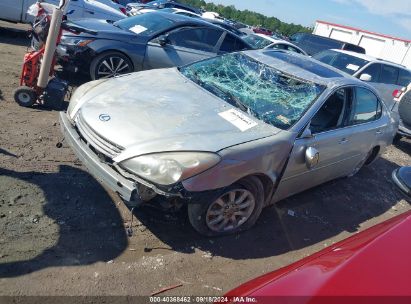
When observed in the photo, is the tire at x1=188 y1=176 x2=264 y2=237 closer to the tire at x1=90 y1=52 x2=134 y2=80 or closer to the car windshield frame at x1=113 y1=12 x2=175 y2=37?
the tire at x1=90 y1=52 x2=134 y2=80

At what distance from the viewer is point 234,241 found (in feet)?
12.4

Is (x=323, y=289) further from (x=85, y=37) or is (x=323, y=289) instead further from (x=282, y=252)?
(x=85, y=37)

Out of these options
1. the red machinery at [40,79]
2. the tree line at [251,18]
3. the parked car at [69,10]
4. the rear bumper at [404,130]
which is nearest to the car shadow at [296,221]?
the rear bumper at [404,130]

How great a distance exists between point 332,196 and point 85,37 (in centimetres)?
469

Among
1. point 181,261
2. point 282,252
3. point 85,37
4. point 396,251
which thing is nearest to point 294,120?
point 282,252

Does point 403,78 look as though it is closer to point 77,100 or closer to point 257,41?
point 257,41

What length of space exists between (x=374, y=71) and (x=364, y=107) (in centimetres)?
556

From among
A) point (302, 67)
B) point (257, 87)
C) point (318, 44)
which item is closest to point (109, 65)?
point (257, 87)

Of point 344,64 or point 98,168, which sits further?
point 344,64

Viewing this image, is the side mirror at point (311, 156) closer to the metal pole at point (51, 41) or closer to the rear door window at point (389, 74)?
the metal pole at point (51, 41)

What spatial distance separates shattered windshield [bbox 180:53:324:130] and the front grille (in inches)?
54.3

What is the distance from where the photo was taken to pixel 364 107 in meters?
5.00

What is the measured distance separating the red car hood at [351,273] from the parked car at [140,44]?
5.48 meters

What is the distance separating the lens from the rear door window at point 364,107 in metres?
4.77
